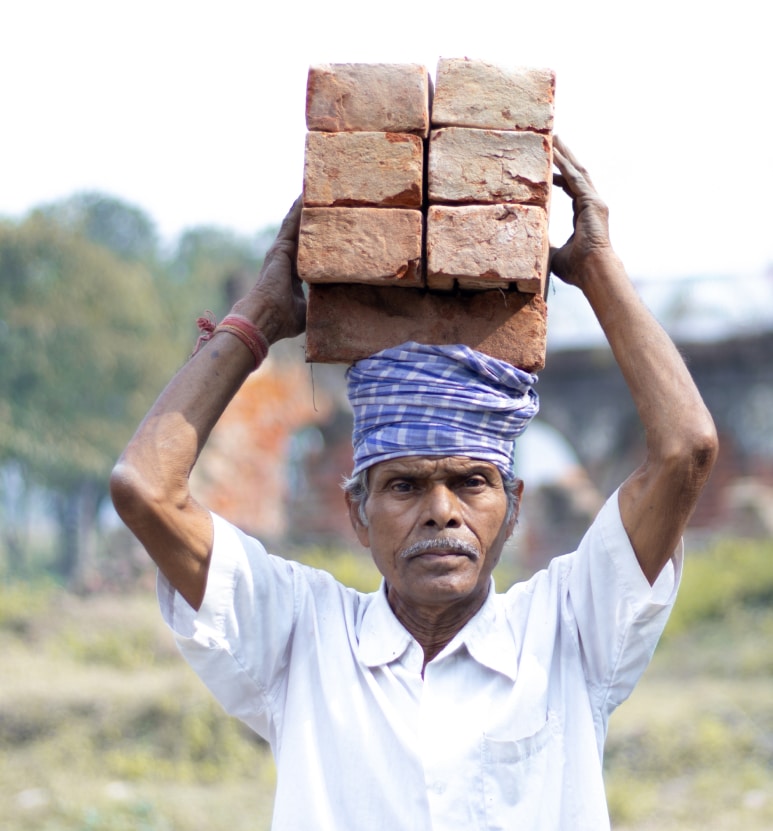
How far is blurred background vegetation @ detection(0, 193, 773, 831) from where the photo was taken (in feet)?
20.4

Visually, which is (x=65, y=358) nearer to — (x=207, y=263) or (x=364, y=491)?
(x=207, y=263)

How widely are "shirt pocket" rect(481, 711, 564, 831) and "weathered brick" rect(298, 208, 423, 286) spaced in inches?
35.1

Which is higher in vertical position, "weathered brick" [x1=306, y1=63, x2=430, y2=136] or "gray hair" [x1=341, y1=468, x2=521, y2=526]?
"weathered brick" [x1=306, y1=63, x2=430, y2=136]

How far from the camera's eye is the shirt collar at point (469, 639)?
2230 mm

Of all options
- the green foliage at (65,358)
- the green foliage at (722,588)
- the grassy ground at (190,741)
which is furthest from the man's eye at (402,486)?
the green foliage at (65,358)

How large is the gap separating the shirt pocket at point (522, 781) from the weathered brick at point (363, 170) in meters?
Result: 1.04

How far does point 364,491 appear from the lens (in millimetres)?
2385

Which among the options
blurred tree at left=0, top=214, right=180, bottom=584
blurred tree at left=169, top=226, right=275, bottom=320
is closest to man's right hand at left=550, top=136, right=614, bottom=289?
blurred tree at left=0, top=214, right=180, bottom=584

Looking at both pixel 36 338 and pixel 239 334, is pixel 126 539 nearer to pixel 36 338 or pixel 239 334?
pixel 36 338

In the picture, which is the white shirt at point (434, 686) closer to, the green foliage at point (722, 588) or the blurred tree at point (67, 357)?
the green foliage at point (722, 588)

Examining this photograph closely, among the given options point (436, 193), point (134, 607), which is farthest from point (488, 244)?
point (134, 607)

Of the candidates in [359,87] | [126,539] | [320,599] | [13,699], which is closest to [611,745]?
[13,699]

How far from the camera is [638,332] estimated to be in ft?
7.39

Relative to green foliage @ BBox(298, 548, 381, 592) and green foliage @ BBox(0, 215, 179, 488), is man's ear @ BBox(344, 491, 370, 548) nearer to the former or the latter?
green foliage @ BBox(298, 548, 381, 592)
